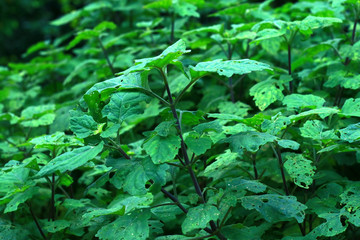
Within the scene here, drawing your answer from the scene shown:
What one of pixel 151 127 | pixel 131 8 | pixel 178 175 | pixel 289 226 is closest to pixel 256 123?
pixel 289 226

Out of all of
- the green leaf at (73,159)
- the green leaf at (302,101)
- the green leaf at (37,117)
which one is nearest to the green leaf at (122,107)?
the green leaf at (73,159)

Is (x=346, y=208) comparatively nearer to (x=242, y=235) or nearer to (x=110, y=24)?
(x=242, y=235)

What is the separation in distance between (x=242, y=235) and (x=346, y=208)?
0.46 m

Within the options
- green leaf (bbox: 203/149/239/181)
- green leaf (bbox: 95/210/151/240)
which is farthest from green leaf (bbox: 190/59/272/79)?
green leaf (bbox: 95/210/151/240)

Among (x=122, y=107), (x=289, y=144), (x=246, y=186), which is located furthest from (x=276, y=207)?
(x=122, y=107)

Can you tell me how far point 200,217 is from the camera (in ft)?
5.26

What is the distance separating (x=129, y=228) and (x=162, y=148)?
0.38 metres

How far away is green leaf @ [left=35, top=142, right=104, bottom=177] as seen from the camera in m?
1.52

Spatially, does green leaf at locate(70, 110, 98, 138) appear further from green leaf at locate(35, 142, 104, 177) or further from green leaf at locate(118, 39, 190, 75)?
green leaf at locate(118, 39, 190, 75)

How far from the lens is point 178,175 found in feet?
8.75

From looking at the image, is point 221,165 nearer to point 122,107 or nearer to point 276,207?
point 276,207

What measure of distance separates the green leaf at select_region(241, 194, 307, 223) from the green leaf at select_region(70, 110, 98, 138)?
0.71 meters

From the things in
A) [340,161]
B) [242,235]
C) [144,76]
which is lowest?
[340,161]

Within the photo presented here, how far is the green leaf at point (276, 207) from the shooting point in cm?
169
